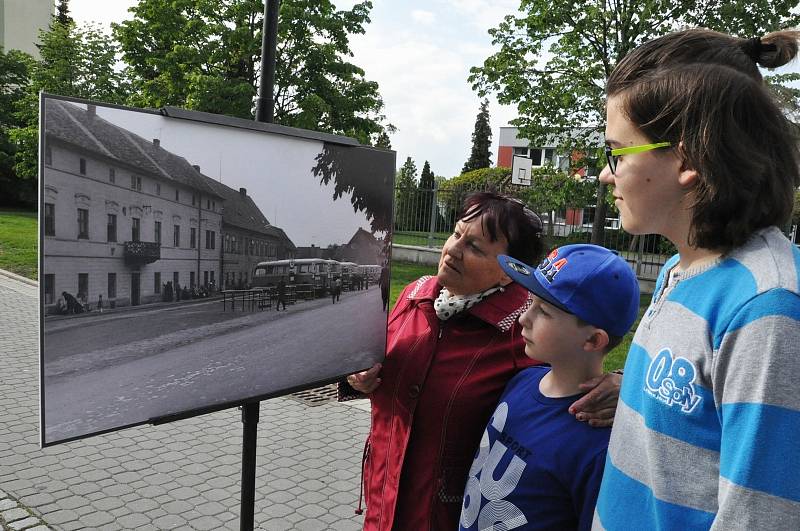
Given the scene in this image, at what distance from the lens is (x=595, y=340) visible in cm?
172

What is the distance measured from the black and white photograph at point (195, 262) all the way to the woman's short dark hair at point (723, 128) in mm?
959

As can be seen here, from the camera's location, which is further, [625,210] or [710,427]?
[625,210]

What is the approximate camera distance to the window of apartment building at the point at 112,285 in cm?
A: 140

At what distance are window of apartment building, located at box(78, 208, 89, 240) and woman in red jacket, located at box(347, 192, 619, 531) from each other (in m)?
1.01

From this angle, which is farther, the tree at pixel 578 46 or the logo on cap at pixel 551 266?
the tree at pixel 578 46

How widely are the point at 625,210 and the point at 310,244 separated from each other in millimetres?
923

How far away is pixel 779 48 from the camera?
131 cm

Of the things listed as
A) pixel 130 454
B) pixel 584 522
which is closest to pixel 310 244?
pixel 584 522

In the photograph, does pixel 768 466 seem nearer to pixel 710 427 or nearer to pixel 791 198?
pixel 710 427

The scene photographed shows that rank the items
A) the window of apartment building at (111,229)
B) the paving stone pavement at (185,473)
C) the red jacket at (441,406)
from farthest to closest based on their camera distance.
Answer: the paving stone pavement at (185,473) < the red jacket at (441,406) < the window of apartment building at (111,229)

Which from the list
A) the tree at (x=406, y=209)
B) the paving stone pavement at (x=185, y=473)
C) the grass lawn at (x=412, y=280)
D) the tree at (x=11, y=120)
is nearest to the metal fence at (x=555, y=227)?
the tree at (x=406, y=209)

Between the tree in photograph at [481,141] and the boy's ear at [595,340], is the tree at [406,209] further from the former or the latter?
the tree in photograph at [481,141]

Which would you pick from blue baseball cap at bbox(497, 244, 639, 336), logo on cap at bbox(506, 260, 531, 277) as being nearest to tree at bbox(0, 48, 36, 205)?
logo on cap at bbox(506, 260, 531, 277)

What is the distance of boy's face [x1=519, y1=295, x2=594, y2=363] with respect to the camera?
1.73m
